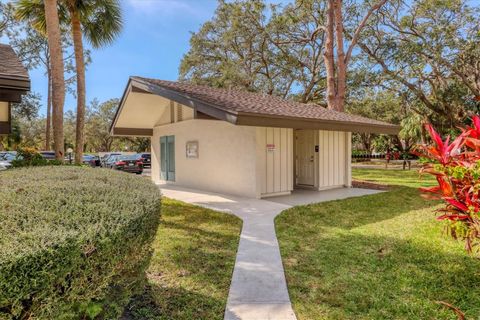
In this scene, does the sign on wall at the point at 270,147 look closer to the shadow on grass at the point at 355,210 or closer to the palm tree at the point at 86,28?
the shadow on grass at the point at 355,210

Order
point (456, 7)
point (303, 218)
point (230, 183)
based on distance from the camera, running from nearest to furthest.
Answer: point (303, 218) < point (230, 183) < point (456, 7)

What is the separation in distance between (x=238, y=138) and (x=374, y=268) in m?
6.55

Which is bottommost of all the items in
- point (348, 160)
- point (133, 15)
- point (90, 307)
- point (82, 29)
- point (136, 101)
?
point (90, 307)

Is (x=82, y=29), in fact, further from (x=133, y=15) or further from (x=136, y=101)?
(x=136, y=101)

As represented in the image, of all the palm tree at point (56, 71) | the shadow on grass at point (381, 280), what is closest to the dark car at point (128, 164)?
the palm tree at point (56, 71)

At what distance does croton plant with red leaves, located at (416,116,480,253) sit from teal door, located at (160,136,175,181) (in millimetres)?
11916

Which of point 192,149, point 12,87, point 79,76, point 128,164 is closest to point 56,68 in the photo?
point 79,76

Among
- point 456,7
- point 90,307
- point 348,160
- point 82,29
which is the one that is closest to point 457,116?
point 456,7

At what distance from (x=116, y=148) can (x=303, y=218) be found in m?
55.2

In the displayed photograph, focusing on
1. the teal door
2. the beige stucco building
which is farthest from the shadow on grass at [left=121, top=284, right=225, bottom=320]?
the teal door

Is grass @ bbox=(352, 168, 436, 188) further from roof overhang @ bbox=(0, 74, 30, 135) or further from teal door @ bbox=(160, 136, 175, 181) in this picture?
roof overhang @ bbox=(0, 74, 30, 135)

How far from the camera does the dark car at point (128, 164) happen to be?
20.8m

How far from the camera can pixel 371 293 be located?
3574mm

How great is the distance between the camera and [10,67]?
21.8 ft
